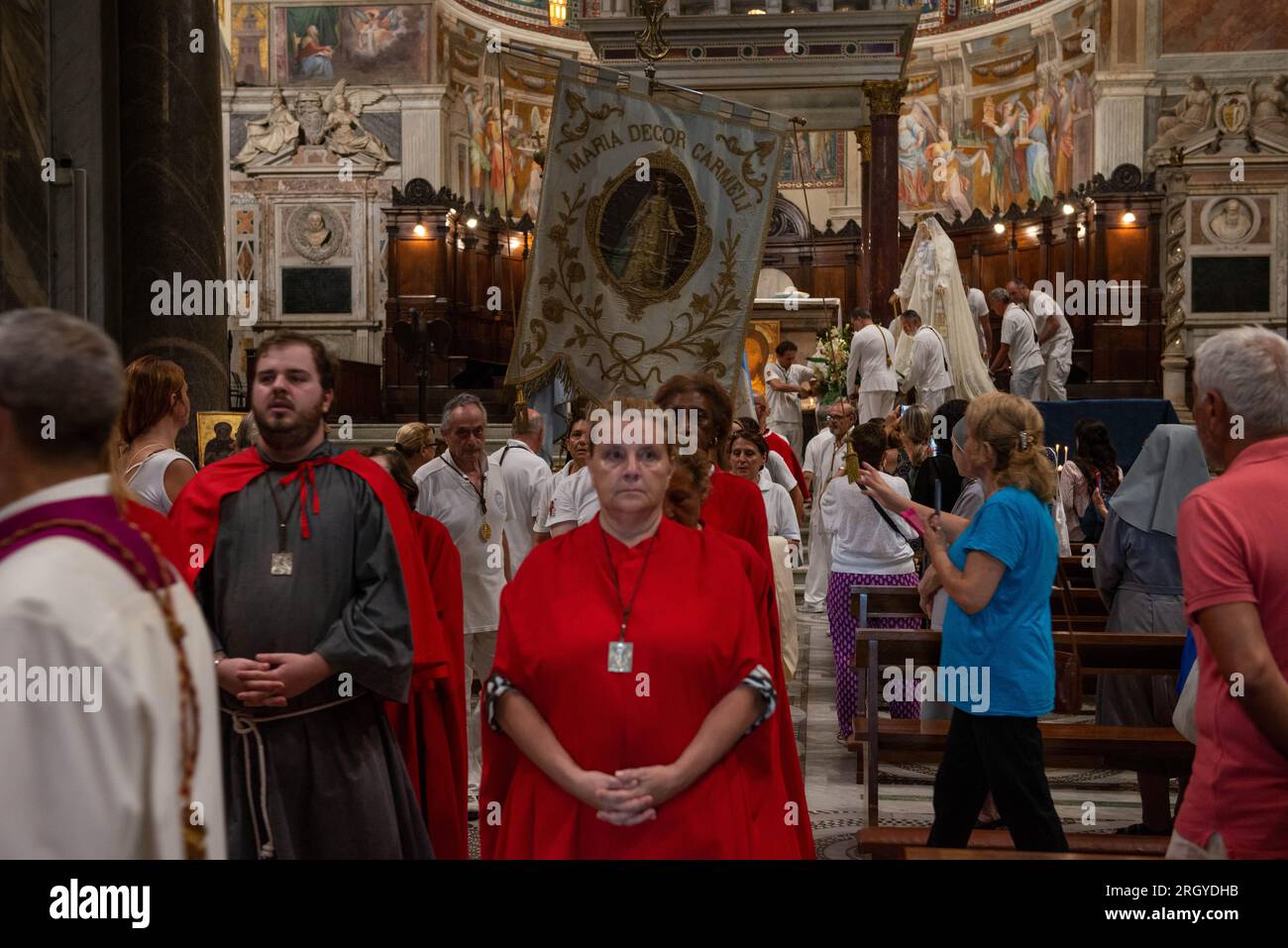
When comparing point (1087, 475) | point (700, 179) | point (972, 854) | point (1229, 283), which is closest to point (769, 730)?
point (972, 854)

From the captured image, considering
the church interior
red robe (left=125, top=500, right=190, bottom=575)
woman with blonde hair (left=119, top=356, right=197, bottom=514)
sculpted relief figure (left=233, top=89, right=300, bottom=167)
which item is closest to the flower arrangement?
the church interior

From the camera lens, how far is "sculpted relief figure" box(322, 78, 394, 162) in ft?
78.2

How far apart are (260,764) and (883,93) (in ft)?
48.6

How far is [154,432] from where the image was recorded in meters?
4.31

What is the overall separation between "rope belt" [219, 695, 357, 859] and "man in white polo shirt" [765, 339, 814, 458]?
11880mm

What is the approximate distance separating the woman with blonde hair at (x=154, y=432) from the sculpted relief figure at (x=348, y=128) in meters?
20.5

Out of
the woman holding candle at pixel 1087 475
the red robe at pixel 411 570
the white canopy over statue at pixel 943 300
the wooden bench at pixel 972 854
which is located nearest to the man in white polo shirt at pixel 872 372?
the white canopy over statue at pixel 943 300

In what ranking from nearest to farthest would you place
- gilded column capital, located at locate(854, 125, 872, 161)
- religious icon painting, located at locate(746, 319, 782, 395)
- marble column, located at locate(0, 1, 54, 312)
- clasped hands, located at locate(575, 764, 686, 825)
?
clasped hands, located at locate(575, 764, 686, 825), marble column, located at locate(0, 1, 54, 312), religious icon painting, located at locate(746, 319, 782, 395), gilded column capital, located at locate(854, 125, 872, 161)

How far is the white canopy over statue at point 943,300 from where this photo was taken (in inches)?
628

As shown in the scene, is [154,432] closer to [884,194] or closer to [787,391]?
[787,391]

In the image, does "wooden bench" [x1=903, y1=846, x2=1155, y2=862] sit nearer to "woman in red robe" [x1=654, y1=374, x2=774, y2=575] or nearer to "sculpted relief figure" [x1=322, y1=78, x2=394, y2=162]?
"woman in red robe" [x1=654, y1=374, x2=774, y2=575]
